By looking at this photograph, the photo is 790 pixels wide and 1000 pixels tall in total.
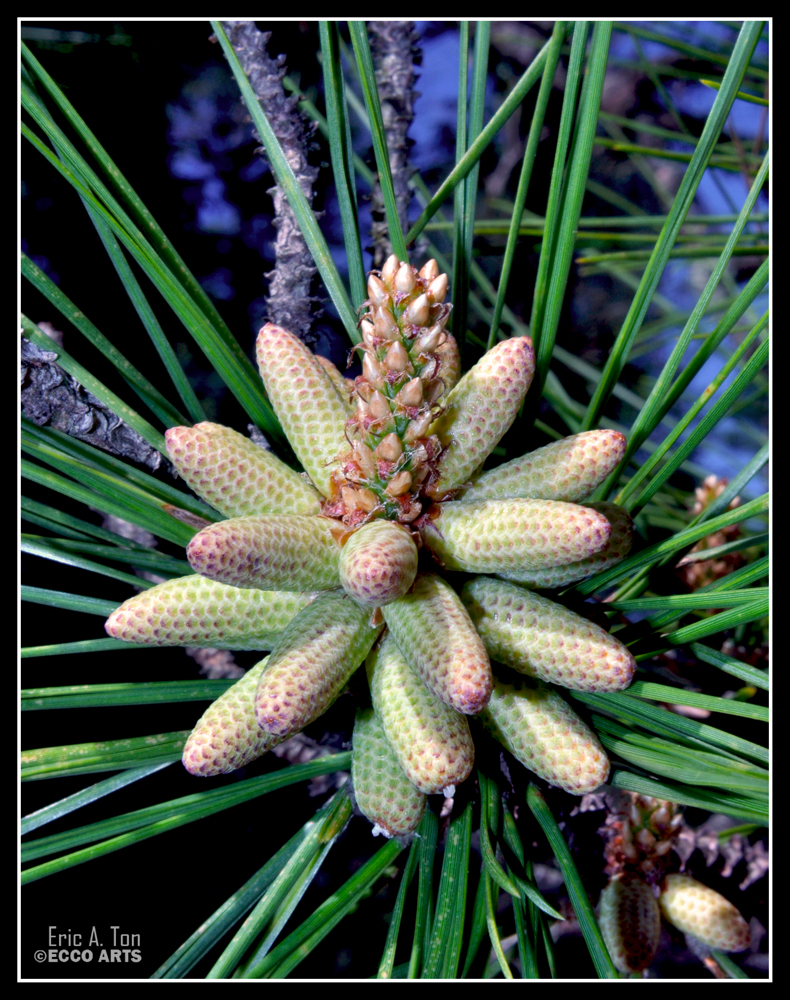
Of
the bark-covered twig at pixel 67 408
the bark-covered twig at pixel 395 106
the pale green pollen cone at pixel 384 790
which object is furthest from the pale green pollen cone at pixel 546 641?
the bark-covered twig at pixel 395 106

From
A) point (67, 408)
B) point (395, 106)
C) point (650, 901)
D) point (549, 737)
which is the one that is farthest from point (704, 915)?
point (395, 106)

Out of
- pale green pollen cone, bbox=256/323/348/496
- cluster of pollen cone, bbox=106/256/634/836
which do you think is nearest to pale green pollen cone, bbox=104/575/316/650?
cluster of pollen cone, bbox=106/256/634/836

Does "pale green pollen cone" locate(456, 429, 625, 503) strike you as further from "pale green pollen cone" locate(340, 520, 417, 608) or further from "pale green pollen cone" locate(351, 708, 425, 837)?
"pale green pollen cone" locate(351, 708, 425, 837)

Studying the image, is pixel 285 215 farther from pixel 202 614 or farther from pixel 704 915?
pixel 704 915

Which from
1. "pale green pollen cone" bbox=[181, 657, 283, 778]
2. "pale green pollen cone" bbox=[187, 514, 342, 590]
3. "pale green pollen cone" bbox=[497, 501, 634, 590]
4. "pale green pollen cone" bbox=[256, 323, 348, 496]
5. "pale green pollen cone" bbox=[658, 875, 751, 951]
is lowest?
"pale green pollen cone" bbox=[658, 875, 751, 951]

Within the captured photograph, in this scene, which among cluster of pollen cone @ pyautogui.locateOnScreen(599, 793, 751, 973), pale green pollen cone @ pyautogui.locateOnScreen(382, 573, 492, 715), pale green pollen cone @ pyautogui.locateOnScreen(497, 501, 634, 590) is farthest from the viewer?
cluster of pollen cone @ pyautogui.locateOnScreen(599, 793, 751, 973)
